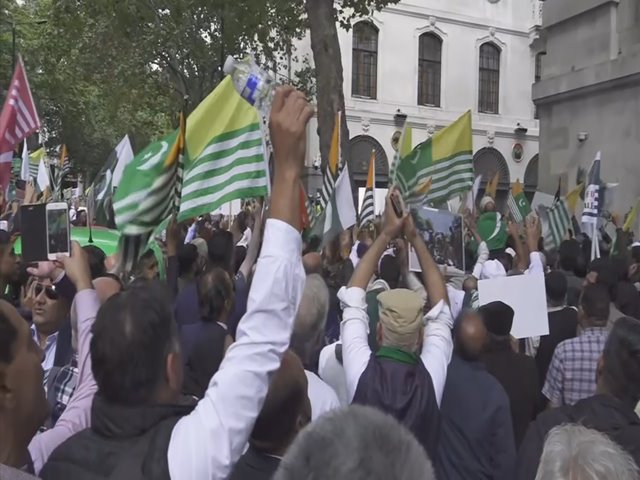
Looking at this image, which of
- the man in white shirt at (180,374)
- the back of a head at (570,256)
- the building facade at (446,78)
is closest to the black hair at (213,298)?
the man in white shirt at (180,374)

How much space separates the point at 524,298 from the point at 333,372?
169 cm

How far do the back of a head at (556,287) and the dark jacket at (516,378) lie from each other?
141cm

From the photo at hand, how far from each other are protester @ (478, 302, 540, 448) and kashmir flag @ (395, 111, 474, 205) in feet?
11.3

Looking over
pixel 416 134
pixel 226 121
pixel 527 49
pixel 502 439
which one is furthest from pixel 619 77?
pixel 527 49

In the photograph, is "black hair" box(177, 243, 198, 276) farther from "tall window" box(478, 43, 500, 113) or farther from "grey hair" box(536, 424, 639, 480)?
"tall window" box(478, 43, 500, 113)

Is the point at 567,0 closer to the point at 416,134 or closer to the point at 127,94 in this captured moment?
the point at 127,94

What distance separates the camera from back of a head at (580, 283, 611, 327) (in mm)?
4770

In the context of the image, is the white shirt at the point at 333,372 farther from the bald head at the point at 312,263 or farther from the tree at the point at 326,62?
the tree at the point at 326,62

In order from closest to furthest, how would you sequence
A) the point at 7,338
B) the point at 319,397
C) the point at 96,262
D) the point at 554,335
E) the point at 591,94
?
the point at 7,338 → the point at 319,397 → the point at 96,262 → the point at 554,335 → the point at 591,94

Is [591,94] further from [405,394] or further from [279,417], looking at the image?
[279,417]

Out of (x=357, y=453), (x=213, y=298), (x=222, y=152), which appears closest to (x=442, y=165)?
(x=222, y=152)

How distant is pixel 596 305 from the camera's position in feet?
15.7

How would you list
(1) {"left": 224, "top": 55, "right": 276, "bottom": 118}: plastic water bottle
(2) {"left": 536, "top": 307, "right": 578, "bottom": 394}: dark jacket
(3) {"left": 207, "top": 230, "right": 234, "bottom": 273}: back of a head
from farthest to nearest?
(3) {"left": 207, "top": 230, "right": 234, "bottom": 273}: back of a head < (2) {"left": 536, "top": 307, "right": 578, "bottom": 394}: dark jacket < (1) {"left": 224, "top": 55, "right": 276, "bottom": 118}: plastic water bottle

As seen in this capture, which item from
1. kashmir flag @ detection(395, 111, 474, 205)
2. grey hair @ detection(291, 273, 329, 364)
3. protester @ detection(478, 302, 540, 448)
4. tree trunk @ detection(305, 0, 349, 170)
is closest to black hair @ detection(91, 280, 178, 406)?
grey hair @ detection(291, 273, 329, 364)
